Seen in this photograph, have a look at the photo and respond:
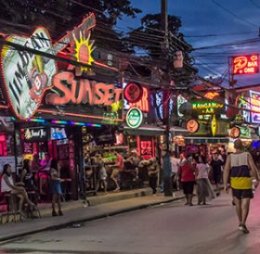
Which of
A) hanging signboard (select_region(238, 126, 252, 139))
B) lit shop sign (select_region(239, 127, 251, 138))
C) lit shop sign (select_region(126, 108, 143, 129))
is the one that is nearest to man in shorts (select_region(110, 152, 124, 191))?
lit shop sign (select_region(126, 108, 143, 129))

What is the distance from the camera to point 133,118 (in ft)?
→ 87.0

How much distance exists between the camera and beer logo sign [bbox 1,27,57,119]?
1841cm

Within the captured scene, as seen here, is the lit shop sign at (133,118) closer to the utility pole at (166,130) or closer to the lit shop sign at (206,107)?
the utility pole at (166,130)

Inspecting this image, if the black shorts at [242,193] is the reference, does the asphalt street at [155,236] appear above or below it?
below

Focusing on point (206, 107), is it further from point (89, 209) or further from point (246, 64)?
point (89, 209)

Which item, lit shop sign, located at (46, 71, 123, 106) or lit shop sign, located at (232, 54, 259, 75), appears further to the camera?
lit shop sign, located at (232, 54, 259, 75)

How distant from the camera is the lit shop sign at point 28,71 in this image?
60.4ft

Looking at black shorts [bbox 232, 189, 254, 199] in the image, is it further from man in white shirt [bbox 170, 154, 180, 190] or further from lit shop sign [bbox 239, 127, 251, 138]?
lit shop sign [bbox 239, 127, 251, 138]

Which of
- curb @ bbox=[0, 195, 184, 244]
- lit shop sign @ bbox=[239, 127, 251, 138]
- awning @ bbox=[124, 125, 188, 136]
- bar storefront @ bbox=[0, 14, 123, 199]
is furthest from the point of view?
lit shop sign @ bbox=[239, 127, 251, 138]

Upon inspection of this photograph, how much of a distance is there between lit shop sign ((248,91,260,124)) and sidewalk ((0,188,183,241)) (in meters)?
29.1

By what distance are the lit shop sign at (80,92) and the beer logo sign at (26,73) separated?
1.83 feet

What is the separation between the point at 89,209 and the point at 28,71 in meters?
4.91

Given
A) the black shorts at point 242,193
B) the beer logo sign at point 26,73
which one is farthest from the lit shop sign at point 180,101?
the black shorts at point 242,193

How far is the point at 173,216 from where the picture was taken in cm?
1706
